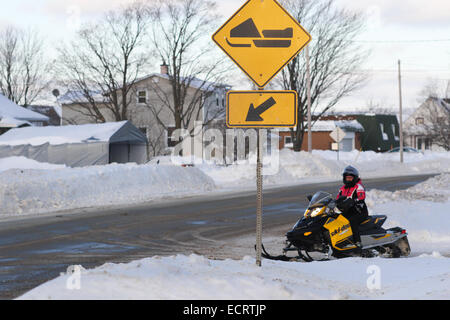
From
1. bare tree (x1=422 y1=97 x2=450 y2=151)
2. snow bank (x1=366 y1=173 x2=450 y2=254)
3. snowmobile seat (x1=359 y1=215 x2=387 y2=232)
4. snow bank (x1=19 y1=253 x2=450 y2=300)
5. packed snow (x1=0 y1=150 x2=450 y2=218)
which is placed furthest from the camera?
bare tree (x1=422 y1=97 x2=450 y2=151)

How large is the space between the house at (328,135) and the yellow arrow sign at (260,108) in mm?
66134

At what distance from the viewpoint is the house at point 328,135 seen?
74.6 meters

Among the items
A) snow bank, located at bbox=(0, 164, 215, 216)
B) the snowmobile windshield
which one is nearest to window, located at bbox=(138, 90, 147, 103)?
snow bank, located at bbox=(0, 164, 215, 216)

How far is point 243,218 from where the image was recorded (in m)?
16.3

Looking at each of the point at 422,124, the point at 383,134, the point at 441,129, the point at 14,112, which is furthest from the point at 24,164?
the point at 422,124

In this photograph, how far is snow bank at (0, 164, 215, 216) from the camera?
19484 mm

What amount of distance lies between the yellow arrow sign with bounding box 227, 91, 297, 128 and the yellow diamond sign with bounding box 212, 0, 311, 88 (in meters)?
0.16

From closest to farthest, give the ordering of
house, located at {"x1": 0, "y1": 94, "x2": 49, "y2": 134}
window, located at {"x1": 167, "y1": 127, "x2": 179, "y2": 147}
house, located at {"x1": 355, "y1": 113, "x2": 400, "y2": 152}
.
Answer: house, located at {"x1": 0, "y1": 94, "x2": 49, "y2": 134}
window, located at {"x1": 167, "y1": 127, "x2": 179, "y2": 147}
house, located at {"x1": 355, "y1": 113, "x2": 400, "y2": 152}

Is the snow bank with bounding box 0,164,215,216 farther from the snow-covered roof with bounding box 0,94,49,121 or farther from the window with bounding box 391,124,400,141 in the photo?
the window with bounding box 391,124,400,141

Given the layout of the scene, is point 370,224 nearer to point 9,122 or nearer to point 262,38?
point 262,38

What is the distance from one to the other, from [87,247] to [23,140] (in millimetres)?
22462

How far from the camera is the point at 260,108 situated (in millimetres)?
6918
